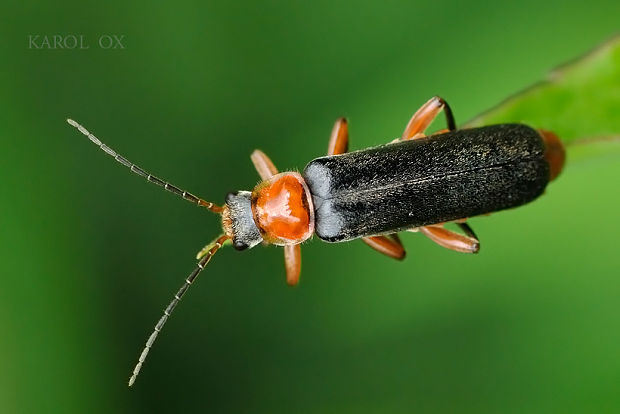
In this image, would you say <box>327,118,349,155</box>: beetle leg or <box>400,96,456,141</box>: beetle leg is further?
<box>327,118,349,155</box>: beetle leg

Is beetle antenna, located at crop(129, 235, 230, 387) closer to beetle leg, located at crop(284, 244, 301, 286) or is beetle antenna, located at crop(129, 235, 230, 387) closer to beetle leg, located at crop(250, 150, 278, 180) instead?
beetle leg, located at crop(284, 244, 301, 286)

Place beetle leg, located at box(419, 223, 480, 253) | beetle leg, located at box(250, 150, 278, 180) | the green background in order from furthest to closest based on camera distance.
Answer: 1. beetle leg, located at box(250, 150, 278, 180)
2. beetle leg, located at box(419, 223, 480, 253)
3. the green background

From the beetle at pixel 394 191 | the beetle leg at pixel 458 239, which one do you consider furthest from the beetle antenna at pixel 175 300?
the beetle leg at pixel 458 239

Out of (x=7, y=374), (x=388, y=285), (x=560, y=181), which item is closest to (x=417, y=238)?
(x=388, y=285)

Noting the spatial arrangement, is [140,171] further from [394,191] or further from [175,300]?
[394,191]

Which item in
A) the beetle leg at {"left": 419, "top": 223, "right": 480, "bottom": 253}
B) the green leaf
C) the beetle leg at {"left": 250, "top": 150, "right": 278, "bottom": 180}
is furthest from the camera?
the beetle leg at {"left": 250, "top": 150, "right": 278, "bottom": 180}

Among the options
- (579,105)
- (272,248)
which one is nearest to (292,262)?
(272,248)

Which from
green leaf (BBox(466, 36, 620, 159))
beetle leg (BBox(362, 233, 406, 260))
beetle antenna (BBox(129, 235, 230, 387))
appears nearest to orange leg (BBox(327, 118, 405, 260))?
beetle leg (BBox(362, 233, 406, 260))
